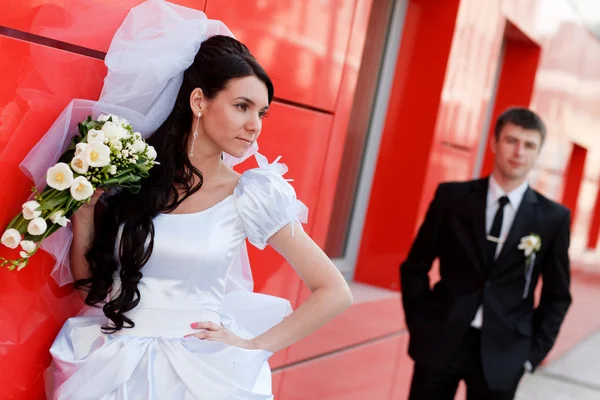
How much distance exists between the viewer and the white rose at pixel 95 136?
1958 mm

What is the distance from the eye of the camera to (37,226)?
76.5 inches

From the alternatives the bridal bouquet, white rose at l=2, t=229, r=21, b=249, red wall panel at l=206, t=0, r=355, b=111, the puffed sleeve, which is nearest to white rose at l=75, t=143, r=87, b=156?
the bridal bouquet

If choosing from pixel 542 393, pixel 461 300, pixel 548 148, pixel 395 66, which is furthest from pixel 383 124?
pixel 542 393

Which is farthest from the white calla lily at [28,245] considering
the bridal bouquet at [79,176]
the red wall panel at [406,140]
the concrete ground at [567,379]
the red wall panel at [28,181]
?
the concrete ground at [567,379]

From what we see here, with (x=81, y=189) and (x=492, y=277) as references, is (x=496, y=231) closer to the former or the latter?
(x=492, y=277)

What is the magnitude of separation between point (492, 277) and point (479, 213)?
0.30 m

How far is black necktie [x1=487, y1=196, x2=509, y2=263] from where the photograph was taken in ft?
11.8

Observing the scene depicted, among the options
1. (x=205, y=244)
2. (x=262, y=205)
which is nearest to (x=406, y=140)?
(x=262, y=205)

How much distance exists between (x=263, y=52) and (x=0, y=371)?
153cm

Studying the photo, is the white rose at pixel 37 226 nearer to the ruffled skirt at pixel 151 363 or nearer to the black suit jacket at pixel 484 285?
the ruffled skirt at pixel 151 363

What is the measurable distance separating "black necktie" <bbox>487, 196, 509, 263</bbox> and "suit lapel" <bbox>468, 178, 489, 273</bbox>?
0.11 feet

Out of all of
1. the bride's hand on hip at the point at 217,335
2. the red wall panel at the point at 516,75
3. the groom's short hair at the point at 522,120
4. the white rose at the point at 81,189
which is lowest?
the bride's hand on hip at the point at 217,335

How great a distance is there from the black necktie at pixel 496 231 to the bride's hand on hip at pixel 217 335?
1.65 meters

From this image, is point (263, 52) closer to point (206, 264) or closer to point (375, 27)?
point (206, 264)
